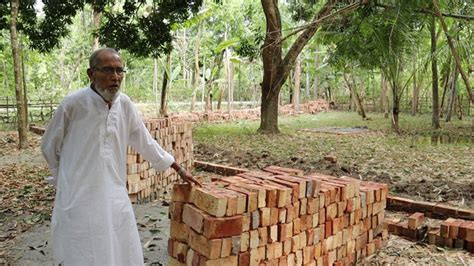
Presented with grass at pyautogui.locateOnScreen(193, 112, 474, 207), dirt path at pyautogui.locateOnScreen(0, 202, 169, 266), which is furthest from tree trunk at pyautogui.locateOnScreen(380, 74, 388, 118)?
dirt path at pyautogui.locateOnScreen(0, 202, 169, 266)

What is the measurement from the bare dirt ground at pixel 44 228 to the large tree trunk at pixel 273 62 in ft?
16.2

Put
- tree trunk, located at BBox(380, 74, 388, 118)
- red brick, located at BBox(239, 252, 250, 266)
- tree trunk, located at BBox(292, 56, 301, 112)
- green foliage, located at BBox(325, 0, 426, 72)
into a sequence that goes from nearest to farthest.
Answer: red brick, located at BBox(239, 252, 250, 266)
green foliage, located at BBox(325, 0, 426, 72)
tree trunk, located at BBox(380, 74, 388, 118)
tree trunk, located at BBox(292, 56, 301, 112)

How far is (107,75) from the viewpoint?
2480mm

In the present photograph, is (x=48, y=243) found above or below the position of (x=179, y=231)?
below

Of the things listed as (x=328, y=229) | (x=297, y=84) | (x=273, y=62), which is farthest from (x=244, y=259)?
(x=297, y=84)

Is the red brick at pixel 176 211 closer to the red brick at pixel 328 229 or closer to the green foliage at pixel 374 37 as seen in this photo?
the red brick at pixel 328 229

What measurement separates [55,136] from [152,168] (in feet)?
10.4

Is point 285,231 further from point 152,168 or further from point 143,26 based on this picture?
point 143,26

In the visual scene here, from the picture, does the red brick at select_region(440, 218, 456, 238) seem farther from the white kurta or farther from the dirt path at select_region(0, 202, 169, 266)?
the white kurta

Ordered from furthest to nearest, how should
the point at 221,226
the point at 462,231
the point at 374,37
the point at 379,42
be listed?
the point at 374,37 < the point at 379,42 < the point at 462,231 < the point at 221,226

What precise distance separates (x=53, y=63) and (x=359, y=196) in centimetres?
2851

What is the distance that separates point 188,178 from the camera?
2768mm

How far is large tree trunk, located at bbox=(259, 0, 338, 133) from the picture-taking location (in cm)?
1189

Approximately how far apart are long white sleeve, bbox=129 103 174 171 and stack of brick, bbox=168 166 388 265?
0.20m
